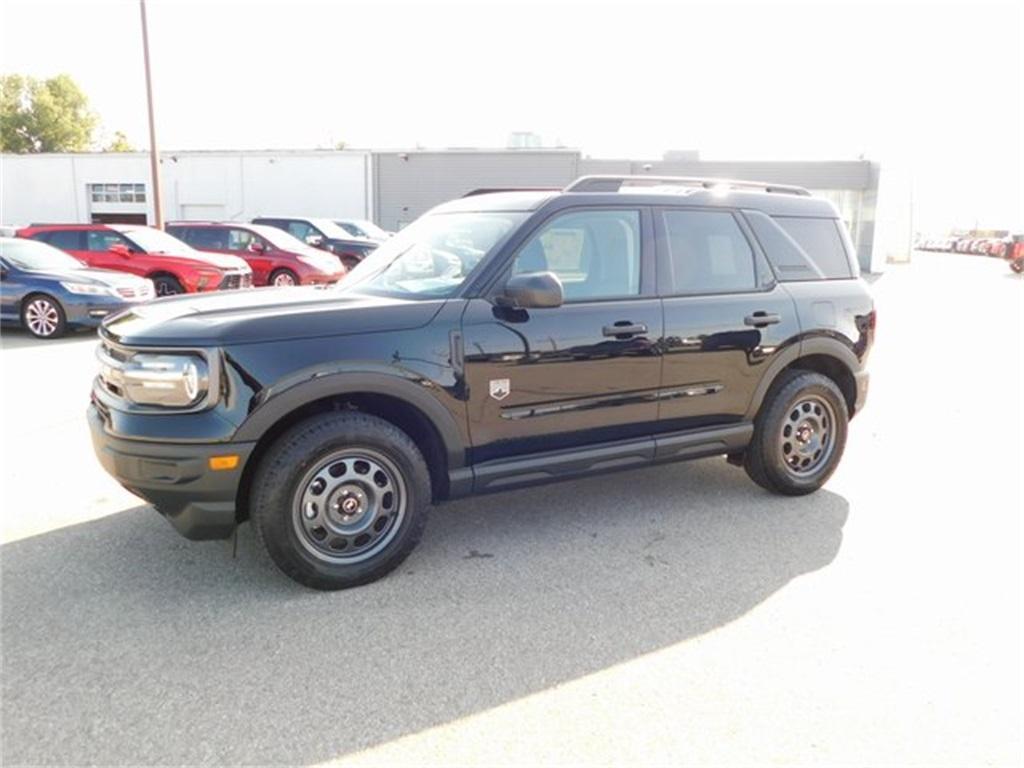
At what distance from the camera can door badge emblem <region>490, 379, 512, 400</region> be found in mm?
3605

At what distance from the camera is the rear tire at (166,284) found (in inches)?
512

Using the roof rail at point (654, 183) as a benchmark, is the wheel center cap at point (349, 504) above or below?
below

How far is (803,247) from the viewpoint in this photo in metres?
4.76

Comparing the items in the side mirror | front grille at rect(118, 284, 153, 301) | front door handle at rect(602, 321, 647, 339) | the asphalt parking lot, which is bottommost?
the asphalt parking lot

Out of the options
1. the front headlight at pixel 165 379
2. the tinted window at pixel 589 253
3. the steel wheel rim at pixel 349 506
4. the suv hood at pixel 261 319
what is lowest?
the steel wheel rim at pixel 349 506

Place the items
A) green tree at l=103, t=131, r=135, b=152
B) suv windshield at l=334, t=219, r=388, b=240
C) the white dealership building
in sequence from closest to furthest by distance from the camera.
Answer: suv windshield at l=334, t=219, r=388, b=240 → the white dealership building → green tree at l=103, t=131, r=135, b=152

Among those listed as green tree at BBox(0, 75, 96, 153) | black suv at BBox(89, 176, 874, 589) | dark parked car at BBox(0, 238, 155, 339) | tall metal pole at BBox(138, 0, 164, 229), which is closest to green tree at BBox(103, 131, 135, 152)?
green tree at BBox(0, 75, 96, 153)

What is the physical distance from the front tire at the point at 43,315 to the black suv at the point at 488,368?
832cm

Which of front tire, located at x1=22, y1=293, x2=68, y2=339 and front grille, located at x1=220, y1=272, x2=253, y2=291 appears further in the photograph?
front grille, located at x1=220, y1=272, x2=253, y2=291

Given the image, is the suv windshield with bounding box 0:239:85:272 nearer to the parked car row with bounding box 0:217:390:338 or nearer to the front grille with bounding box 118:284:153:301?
the parked car row with bounding box 0:217:390:338

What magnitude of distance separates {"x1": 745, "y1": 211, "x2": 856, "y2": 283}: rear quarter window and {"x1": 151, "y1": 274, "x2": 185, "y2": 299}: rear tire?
36.4ft

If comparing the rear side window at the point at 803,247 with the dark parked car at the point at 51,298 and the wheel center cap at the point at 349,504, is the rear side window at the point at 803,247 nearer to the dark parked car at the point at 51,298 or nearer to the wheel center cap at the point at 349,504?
the wheel center cap at the point at 349,504

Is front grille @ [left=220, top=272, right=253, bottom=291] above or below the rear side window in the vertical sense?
below

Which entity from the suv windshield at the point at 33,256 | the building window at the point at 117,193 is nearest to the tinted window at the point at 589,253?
the suv windshield at the point at 33,256
